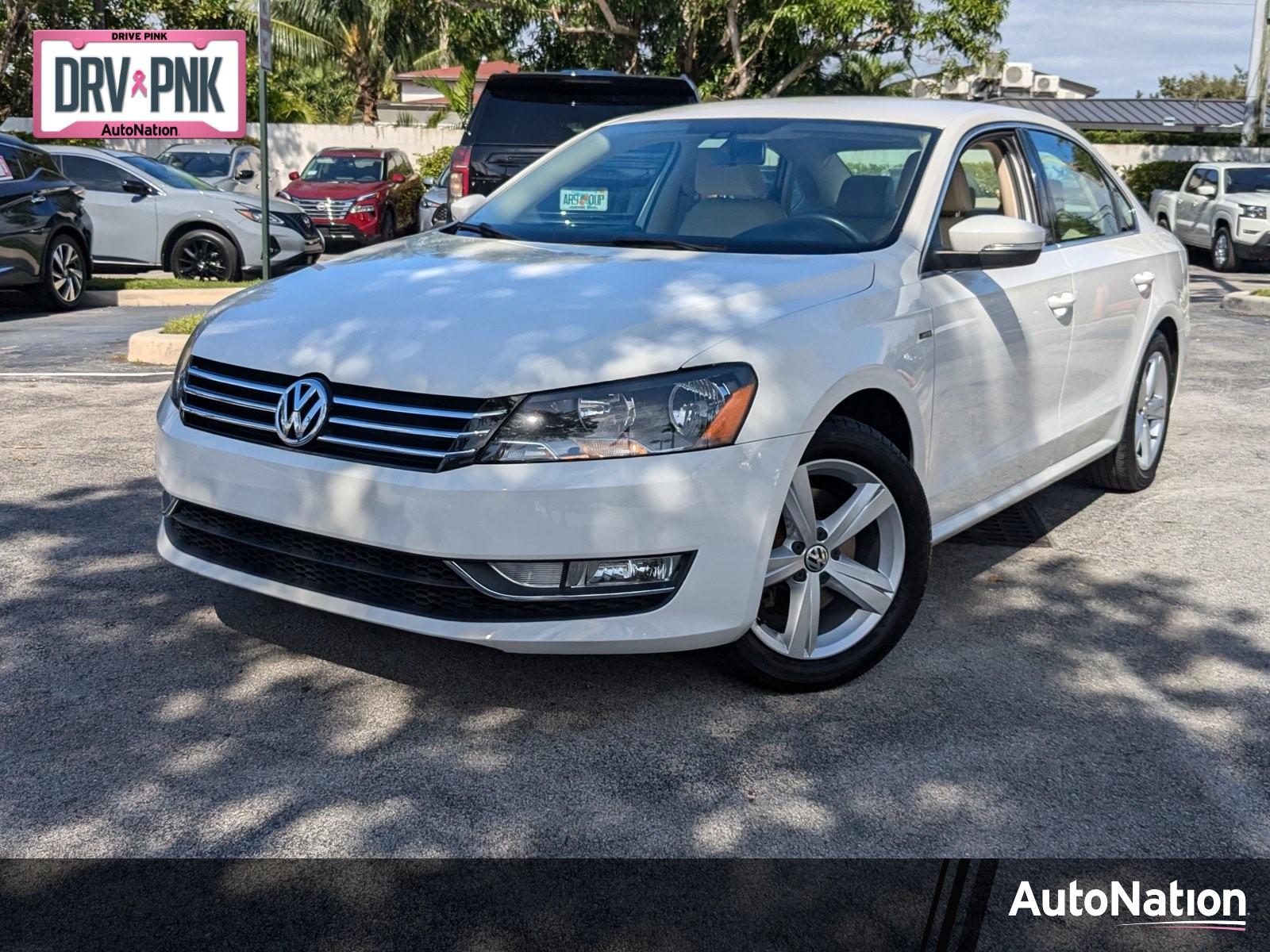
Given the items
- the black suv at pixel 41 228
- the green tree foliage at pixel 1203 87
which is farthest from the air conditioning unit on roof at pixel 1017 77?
the green tree foliage at pixel 1203 87

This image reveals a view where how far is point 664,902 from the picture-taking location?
2852 millimetres

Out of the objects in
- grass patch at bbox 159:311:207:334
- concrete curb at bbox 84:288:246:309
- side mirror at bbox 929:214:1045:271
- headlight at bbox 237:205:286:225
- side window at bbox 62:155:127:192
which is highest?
side mirror at bbox 929:214:1045:271

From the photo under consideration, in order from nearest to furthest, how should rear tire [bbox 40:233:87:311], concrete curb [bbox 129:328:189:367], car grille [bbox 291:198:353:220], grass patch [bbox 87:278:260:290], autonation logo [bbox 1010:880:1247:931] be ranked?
1. autonation logo [bbox 1010:880:1247:931]
2. concrete curb [bbox 129:328:189:367]
3. rear tire [bbox 40:233:87:311]
4. grass patch [bbox 87:278:260:290]
5. car grille [bbox 291:198:353:220]

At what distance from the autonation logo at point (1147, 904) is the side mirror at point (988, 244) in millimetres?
2060

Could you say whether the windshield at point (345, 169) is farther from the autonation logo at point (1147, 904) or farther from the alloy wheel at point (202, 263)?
the autonation logo at point (1147, 904)

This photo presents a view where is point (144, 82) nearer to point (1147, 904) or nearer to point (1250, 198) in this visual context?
point (1250, 198)

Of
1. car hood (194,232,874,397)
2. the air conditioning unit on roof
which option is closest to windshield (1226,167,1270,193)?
the air conditioning unit on roof

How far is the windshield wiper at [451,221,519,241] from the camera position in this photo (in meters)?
4.88

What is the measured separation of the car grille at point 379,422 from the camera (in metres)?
3.46

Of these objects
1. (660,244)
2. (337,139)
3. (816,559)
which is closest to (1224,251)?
(660,244)

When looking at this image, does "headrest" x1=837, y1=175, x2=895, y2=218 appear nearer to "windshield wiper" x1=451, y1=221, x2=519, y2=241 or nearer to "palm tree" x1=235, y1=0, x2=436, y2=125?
"windshield wiper" x1=451, y1=221, x2=519, y2=241

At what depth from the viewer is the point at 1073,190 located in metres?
5.56

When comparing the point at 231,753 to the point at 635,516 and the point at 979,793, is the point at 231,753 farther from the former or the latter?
the point at 979,793

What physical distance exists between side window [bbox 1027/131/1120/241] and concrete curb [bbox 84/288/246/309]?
956 cm
